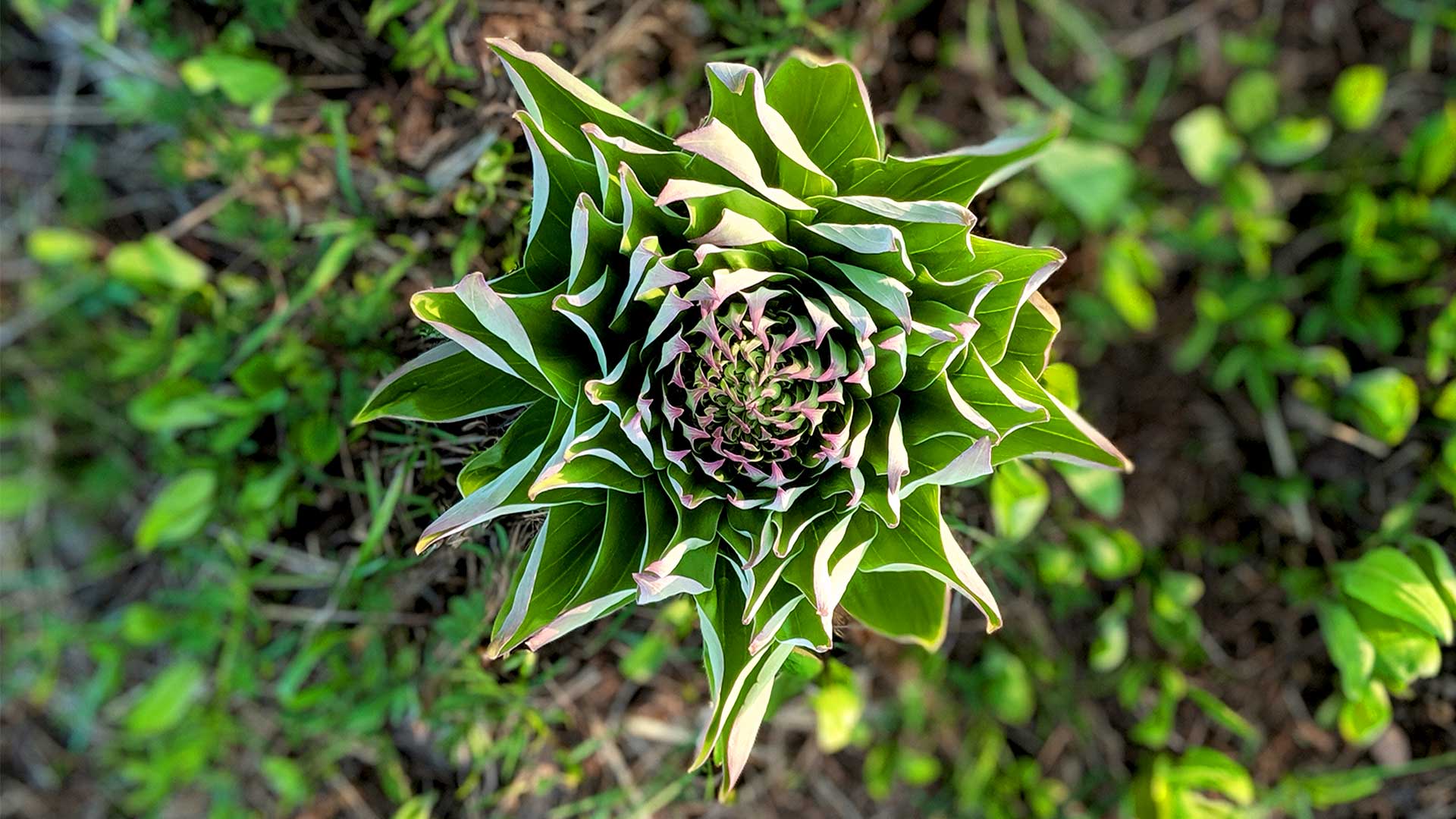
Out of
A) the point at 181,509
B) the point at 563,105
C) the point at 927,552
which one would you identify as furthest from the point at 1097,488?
the point at 181,509

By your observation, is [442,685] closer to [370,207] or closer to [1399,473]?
[370,207]

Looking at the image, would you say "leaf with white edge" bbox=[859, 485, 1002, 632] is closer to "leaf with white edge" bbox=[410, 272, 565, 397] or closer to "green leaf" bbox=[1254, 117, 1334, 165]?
"leaf with white edge" bbox=[410, 272, 565, 397]

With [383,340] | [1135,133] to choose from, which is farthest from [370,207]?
[1135,133]

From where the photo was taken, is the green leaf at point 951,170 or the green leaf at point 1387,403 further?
the green leaf at point 1387,403

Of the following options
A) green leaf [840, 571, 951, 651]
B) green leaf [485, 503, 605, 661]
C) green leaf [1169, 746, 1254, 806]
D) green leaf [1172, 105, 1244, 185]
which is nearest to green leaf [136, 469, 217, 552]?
green leaf [485, 503, 605, 661]

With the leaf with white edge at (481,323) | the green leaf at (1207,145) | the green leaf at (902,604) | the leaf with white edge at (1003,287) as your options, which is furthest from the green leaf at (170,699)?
the green leaf at (1207,145)

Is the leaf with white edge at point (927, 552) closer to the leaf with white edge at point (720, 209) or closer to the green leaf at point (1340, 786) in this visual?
the leaf with white edge at point (720, 209)
